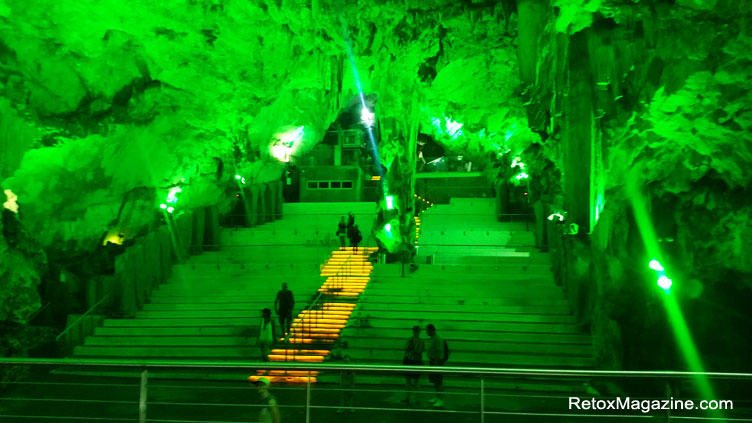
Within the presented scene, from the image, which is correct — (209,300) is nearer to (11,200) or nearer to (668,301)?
(11,200)

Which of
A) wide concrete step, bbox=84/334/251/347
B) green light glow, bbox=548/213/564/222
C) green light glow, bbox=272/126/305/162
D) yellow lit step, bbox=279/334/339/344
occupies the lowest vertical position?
wide concrete step, bbox=84/334/251/347

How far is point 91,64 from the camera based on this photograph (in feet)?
53.1

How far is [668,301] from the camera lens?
10.5 metres

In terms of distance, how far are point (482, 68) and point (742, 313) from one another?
11941mm

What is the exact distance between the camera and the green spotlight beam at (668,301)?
10.4 metres

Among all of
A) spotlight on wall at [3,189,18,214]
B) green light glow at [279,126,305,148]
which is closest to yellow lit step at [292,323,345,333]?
spotlight on wall at [3,189,18,214]

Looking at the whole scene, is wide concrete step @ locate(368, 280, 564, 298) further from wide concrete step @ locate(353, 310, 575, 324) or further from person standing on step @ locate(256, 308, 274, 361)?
person standing on step @ locate(256, 308, 274, 361)

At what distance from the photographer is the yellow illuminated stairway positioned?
36.8 ft

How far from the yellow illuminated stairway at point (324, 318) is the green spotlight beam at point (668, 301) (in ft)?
19.9

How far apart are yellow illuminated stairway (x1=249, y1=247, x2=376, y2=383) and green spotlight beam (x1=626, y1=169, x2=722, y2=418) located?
606cm

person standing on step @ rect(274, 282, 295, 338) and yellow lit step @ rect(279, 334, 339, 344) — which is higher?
person standing on step @ rect(274, 282, 295, 338)

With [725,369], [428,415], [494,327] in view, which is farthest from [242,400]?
[725,369]

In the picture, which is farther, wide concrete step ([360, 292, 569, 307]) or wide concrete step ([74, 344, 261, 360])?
wide concrete step ([360, 292, 569, 307])


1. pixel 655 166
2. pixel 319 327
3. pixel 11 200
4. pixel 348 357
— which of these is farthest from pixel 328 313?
pixel 11 200
